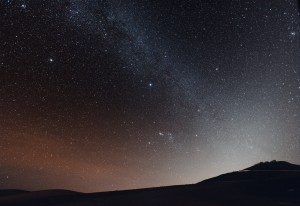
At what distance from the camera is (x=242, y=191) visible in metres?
20.0

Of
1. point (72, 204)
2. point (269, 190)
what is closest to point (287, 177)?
point (269, 190)

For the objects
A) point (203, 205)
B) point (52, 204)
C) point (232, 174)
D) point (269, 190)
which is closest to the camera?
point (203, 205)

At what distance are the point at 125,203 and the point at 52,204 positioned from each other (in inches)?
228

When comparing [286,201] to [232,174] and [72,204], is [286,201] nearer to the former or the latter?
[72,204]

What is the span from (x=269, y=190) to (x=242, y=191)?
5.39 ft

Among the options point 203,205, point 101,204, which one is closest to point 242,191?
point 203,205

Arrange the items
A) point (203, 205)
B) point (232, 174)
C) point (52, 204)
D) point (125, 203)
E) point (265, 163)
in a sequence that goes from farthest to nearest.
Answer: point (265, 163) < point (232, 174) < point (52, 204) < point (125, 203) < point (203, 205)

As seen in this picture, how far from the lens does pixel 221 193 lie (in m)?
19.5

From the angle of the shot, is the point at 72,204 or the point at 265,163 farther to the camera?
the point at 265,163

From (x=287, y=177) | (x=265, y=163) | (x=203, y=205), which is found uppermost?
(x=265, y=163)

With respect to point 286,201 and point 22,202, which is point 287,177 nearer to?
point 286,201

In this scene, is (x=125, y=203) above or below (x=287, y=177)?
below

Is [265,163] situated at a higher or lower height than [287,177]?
higher

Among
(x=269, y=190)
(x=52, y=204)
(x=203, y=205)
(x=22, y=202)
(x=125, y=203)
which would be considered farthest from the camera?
(x=22, y=202)
